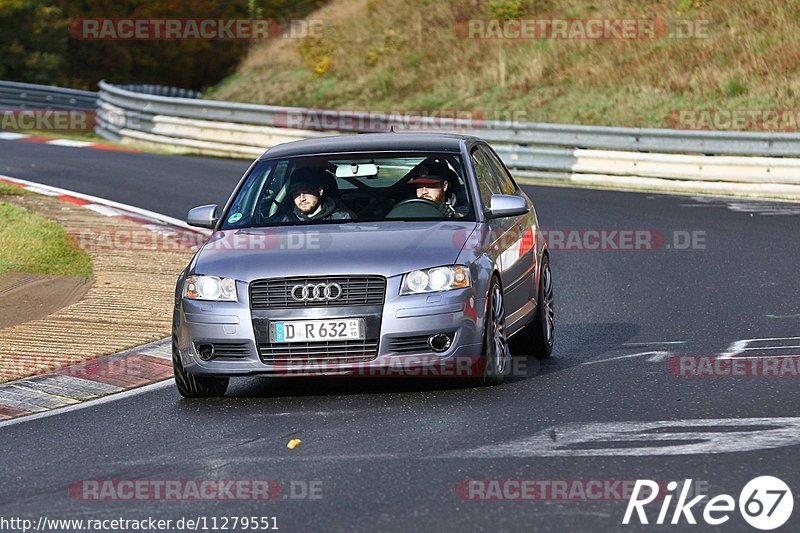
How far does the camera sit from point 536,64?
1335 inches

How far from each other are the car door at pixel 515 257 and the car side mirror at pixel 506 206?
0.16 m

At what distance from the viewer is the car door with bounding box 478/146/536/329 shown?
9.73 metres

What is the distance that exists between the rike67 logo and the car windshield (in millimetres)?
3643

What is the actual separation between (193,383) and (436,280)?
1.72 m

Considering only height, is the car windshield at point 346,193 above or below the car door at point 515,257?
above

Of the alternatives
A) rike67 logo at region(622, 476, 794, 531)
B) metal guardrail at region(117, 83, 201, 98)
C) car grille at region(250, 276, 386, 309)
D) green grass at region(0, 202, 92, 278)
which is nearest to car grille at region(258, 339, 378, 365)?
car grille at region(250, 276, 386, 309)

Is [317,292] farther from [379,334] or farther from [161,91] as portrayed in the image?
[161,91]

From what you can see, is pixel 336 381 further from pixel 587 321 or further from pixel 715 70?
pixel 715 70

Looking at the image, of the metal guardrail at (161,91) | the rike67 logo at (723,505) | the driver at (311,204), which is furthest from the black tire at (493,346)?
the metal guardrail at (161,91)

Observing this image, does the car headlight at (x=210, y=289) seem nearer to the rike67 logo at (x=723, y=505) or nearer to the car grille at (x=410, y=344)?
the car grille at (x=410, y=344)

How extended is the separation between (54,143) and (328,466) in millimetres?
24426

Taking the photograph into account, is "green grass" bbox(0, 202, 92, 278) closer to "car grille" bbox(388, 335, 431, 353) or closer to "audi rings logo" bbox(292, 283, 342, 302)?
"audi rings logo" bbox(292, 283, 342, 302)

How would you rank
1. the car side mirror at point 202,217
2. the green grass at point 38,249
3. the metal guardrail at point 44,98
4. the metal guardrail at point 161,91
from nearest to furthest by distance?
the car side mirror at point 202,217 < the green grass at point 38,249 < the metal guardrail at point 44,98 < the metal guardrail at point 161,91

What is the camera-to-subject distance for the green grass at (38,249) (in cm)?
1416
